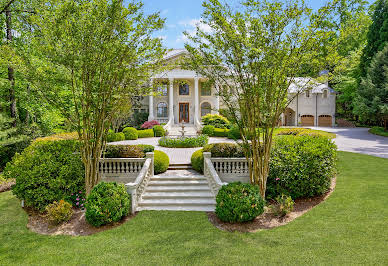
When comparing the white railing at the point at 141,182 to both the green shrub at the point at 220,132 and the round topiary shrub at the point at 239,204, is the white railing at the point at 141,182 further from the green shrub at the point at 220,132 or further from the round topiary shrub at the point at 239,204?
the green shrub at the point at 220,132

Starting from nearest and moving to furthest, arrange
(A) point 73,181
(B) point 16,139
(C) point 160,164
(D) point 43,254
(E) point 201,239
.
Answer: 1. (D) point 43,254
2. (E) point 201,239
3. (A) point 73,181
4. (C) point 160,164
5. (B) point 16,139

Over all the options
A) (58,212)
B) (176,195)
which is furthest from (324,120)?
(58,212)

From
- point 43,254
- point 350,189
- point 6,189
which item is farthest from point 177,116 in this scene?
point 43,254

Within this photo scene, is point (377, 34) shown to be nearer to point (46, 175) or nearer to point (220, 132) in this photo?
point (220, 132)

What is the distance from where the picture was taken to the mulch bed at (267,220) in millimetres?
6906

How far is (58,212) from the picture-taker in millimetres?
7113

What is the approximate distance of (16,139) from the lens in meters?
13.2

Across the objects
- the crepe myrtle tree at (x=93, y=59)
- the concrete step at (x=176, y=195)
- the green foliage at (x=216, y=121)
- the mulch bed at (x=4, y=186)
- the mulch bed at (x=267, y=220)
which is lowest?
the mulch bed at (x=267, y=220)

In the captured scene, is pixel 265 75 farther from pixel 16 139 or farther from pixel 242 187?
pixel 16 139

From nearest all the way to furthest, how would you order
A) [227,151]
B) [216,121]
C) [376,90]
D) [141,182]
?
[141,182], [227,151], [216,121], [376,90]

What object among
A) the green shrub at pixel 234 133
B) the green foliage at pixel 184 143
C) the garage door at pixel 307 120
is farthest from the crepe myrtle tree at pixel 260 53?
the garage door at pixel 307 120

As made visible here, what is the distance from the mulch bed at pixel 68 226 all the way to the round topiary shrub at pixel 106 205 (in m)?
0.18

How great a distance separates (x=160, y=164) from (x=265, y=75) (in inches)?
231

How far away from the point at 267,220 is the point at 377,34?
33858mm
